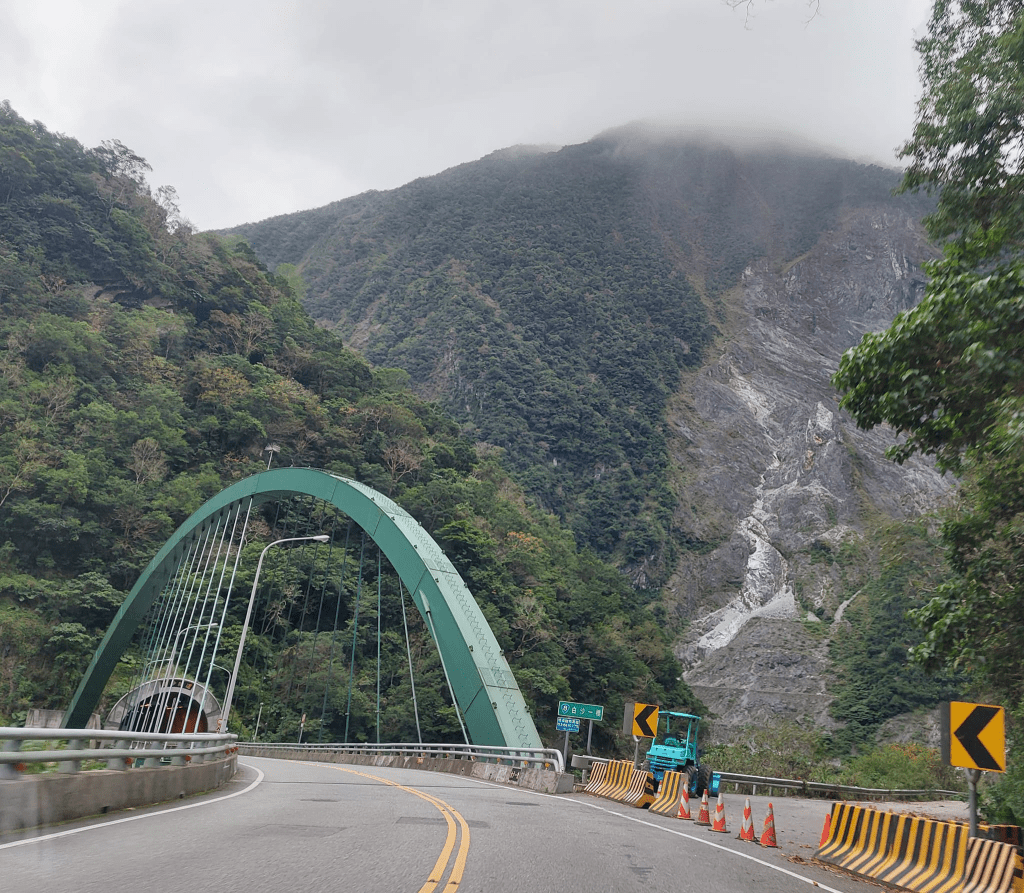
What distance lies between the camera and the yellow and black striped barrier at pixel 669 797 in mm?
15555

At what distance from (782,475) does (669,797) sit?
11435cm

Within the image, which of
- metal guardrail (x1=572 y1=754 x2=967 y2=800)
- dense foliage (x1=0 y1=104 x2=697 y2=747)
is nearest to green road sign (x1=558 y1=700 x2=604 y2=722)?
metal guardrail (x1=572 y1=754 x2=967 y2=800)

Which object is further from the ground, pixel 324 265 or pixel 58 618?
pixel 324 265

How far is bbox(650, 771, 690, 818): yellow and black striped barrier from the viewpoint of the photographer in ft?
51.0

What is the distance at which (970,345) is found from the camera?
26.6ft

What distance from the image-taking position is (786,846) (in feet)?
39.5

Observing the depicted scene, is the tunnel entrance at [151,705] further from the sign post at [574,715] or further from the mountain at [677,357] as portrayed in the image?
the mountain at [677,357]

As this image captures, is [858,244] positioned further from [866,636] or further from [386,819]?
[386,819]

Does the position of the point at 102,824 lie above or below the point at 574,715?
below

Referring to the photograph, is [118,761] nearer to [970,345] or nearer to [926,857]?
[926,857]

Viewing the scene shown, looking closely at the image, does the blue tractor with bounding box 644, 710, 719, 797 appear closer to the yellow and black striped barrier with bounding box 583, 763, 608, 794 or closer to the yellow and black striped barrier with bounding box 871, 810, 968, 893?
the yellow and black striped barrier with bounding box 583, 763, 608, 794

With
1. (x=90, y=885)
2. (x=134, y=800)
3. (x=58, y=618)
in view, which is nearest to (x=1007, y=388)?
(x=90, y=885)

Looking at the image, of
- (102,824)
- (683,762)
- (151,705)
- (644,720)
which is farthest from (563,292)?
(102,824)

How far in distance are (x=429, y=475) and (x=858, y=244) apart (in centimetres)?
12941
